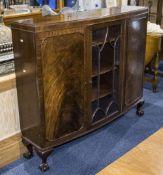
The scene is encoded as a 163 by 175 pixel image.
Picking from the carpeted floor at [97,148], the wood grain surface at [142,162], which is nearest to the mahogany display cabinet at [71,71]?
the carpeted floor at [97,148]

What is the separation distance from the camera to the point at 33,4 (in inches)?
137

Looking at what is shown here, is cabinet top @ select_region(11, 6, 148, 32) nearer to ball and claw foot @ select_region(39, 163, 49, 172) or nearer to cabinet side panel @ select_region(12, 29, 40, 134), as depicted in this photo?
cabinet side panel @ select_region(12, 29, 40, 134)

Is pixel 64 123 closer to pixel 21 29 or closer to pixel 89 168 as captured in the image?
pixel 89 168

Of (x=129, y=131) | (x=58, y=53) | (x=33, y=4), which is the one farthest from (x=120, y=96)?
(x=33, y=4)

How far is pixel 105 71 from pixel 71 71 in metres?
0.41

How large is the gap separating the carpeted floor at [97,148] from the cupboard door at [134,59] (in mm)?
236

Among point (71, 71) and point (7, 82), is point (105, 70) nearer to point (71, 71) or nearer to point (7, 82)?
point (71, 71)

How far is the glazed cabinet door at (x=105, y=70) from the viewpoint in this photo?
2152mm

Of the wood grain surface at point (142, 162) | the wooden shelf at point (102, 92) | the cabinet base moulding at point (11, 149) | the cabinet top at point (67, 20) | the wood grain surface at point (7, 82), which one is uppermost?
the cabinet top at point (67, 20)

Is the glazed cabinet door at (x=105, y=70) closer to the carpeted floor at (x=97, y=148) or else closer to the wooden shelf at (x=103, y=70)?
the wooden shelf at (x=103, y=70)

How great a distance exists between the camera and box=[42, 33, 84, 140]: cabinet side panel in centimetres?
186

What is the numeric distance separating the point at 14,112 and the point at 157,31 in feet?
6.43

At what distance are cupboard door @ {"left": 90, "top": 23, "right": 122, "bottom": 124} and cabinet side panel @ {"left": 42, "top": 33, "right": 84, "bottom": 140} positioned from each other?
0.16 meters

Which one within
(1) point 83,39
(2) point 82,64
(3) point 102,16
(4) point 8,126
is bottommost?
(4) point 8,126
